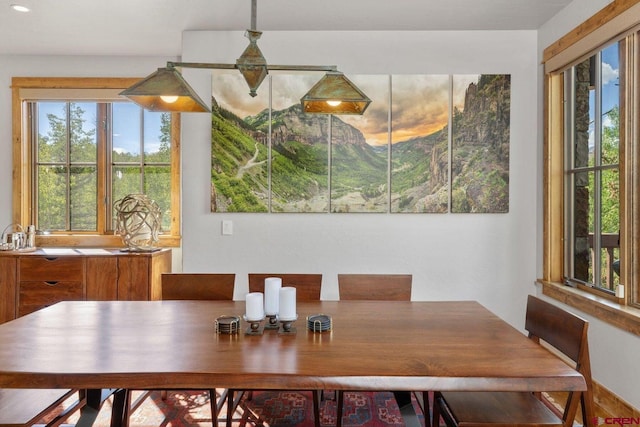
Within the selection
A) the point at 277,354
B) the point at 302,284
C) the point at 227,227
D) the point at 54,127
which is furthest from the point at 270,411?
the point at 54,127

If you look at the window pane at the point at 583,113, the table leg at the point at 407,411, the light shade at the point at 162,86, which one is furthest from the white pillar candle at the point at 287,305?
the window pane at the point at 583,113

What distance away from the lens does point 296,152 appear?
3.30 meters

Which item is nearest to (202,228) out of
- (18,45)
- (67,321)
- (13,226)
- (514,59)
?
(67,321)

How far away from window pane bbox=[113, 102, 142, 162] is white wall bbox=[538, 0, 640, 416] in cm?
378

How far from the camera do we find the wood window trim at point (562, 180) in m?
2.33

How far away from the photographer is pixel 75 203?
4.07m

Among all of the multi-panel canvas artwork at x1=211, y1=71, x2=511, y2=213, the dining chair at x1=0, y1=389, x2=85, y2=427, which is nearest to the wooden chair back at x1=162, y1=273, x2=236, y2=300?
the dining chair at x1=0, y1=389, x2=85, y2=427

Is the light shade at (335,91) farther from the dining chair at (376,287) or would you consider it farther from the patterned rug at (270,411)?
the patterned rug at (270,411)

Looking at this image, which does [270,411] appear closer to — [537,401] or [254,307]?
[254,307]

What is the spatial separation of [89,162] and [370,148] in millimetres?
2818

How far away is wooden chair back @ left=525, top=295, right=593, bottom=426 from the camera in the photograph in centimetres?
151

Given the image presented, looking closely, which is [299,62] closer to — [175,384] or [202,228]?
[202,228]

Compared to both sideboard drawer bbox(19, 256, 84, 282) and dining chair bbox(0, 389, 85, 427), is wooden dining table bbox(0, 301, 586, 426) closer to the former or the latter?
dining chair bbox(0, 389, 85, 427)

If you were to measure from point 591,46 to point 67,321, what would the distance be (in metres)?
3.37
